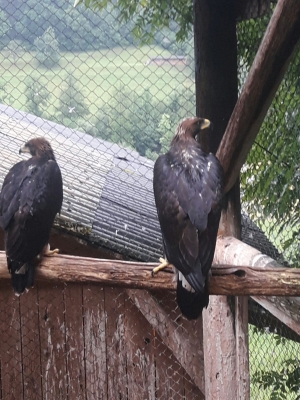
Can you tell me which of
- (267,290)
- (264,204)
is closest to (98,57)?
(264,204)

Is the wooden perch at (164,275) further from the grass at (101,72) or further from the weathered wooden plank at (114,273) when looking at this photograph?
the grass at (101,72)

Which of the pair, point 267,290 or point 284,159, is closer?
point 267,290

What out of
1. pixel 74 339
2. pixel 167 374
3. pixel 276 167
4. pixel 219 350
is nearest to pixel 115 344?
pixel 74 339

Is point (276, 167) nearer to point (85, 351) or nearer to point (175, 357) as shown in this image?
point (175, 357)

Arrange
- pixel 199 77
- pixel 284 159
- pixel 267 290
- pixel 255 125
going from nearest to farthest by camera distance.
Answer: pixel 267 290 < pixel 255 125 < pixel 199 77 < pixel 284 159

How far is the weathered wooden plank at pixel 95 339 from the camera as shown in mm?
3645

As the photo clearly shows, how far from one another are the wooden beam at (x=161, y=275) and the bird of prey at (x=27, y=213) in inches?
3.0

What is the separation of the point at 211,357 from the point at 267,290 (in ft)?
2.81

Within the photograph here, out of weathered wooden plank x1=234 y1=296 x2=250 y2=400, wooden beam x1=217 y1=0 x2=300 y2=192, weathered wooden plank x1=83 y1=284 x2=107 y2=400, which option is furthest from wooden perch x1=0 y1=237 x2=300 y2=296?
weathered wooden plank x1=83 y1=284 x2=107 y2=400

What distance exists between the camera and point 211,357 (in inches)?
118

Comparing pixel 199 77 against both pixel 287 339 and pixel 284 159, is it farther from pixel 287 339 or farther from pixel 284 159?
pixel 287 339

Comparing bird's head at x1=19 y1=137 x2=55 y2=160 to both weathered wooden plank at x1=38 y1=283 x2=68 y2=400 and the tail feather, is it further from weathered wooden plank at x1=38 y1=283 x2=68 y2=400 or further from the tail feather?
the tail feather

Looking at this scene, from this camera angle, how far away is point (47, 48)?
3184 millimetres

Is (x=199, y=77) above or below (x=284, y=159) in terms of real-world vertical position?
above
